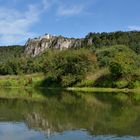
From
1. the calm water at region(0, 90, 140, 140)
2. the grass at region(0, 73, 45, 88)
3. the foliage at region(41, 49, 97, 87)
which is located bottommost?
the calm water at region(0, 90, 140, 140)

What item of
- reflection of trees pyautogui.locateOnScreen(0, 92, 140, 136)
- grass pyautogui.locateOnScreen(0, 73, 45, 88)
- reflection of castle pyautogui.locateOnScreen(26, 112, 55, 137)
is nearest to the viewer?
reflection of castle pyautogui.locateOnScreen(26, 112, 55, 137)

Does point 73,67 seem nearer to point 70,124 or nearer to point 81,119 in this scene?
point 81,119

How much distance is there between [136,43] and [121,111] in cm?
12753

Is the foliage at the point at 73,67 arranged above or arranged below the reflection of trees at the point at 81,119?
above

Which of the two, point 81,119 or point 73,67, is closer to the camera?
point 81,119

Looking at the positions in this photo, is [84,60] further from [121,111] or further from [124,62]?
[121,111]

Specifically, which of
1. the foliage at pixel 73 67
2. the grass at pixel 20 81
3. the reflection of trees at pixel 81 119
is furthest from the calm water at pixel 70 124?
the grass at pixel 20 81

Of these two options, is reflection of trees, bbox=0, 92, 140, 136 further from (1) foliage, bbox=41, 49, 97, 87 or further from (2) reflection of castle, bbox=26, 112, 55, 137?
(1) foliage, bbox=41, 49, 97, 87

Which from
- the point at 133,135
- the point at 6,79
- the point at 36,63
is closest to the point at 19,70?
the point at 36,63

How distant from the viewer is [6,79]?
433 ft

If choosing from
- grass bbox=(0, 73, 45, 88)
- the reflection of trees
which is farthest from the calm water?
grass bbox=(0, 73, 45, 88)

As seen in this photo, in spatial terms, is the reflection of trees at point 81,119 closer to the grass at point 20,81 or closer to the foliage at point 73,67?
the foliage at point 73,67

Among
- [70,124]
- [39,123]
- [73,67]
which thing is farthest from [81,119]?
[73,67]

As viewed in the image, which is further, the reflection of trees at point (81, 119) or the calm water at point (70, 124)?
the reflection of trees at point (81, 119)
